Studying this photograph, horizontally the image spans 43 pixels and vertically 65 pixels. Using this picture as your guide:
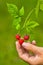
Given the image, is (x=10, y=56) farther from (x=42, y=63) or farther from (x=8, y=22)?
(x=42, y=63)

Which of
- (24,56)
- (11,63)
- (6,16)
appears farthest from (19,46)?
(6,16)

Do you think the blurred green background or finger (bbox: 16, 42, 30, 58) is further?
the blurred green background

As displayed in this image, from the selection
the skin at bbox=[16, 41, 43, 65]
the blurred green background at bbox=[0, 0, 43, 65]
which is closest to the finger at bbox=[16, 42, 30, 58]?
the skin at bbox=[16, 41, 43, 65]

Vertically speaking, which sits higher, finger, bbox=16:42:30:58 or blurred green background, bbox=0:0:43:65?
finger, bbox=16:42:30:58

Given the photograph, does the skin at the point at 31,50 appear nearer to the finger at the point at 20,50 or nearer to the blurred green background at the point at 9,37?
the finger at the point at 20,50

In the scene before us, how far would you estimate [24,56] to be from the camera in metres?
1.34

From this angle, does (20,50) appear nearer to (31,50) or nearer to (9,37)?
(31,50)

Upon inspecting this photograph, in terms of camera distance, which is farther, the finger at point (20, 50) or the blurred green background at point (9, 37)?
the blurred green background at point (9, 37)

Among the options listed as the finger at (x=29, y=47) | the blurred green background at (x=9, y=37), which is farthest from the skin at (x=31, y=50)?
the blurred green background at (x=9, y=37)

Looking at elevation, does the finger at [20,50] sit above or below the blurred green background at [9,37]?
above

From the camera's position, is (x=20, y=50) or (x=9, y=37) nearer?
(x=20, y=50)

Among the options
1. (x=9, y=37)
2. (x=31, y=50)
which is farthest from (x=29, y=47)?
(x=9, y=37)

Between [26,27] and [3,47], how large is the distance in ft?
6.39

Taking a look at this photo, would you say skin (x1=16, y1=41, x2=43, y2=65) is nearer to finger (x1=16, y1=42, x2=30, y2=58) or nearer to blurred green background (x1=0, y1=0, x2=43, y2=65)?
finger (x1=16, y1=42, x2=30, y2=58)
